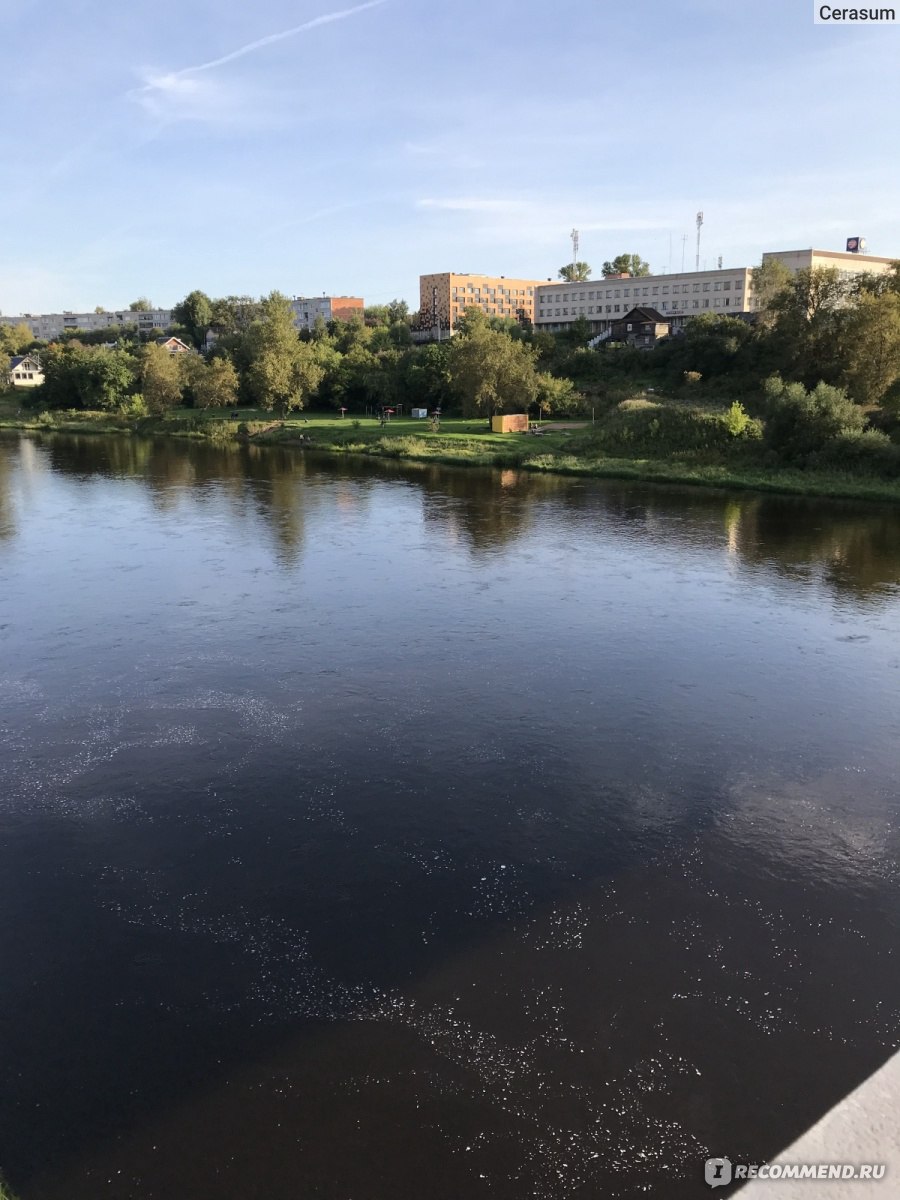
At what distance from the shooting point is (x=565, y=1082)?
30.9 ft

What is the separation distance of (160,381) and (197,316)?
91.5 metres

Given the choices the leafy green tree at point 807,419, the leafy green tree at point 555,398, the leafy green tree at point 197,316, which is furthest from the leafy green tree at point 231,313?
the leafy green tree at point 807,419

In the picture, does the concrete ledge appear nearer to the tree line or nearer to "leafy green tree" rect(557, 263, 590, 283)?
the tree line

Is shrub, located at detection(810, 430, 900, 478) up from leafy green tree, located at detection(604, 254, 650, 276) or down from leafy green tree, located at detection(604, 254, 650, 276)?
down

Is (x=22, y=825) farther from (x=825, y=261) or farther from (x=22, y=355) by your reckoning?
(x=22, y=355)

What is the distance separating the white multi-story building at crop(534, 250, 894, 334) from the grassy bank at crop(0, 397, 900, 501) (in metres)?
54.5

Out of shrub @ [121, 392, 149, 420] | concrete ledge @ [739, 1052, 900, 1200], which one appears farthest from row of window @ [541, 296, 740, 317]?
concrete ledge @ [739, 1052, 900, 1200]

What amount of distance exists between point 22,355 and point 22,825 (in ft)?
490

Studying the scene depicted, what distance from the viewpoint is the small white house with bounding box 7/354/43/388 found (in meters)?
123

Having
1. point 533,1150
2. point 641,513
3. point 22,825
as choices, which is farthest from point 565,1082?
Answer: point 641,513

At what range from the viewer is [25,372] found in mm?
126062

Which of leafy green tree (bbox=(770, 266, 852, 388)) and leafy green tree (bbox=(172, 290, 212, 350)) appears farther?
leafy green tree (bbox=(172, 290, 212, 350))

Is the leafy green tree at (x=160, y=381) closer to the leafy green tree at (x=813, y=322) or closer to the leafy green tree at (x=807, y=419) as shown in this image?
the leafy green tree at (x=813, y=322)

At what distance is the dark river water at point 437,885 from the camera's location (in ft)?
29.3
